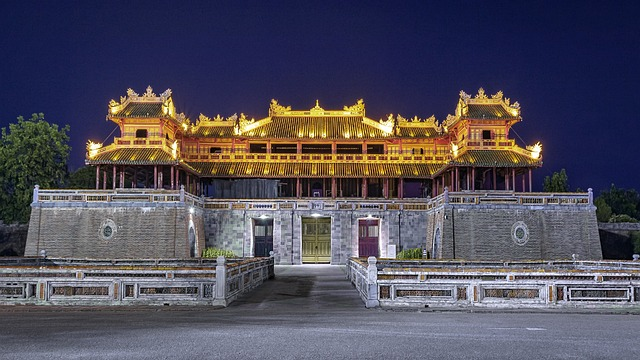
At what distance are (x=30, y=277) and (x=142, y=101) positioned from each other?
26248mm

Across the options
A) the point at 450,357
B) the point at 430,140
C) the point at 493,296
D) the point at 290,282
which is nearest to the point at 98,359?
the point at 450,357

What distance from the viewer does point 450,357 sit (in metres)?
9.41

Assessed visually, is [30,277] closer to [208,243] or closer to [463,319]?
[463,319]

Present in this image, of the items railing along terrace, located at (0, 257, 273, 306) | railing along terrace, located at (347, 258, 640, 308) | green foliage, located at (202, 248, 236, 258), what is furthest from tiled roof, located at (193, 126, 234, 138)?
railing along terrace, located at (347, 258, 640, 308)

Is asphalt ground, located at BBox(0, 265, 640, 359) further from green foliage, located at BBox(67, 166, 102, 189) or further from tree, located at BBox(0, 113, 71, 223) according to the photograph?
green foliage, located at BBox(67, 166, 102, 189)

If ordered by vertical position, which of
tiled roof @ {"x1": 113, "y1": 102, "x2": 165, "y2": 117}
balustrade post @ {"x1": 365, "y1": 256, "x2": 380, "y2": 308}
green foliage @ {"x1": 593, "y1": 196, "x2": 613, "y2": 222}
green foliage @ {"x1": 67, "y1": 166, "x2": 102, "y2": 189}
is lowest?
balustrade post @ {"x1": 365, "y1": 256, "x2": 380, "y2": 308}

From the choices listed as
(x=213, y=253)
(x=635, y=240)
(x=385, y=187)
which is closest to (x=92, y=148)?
(x=213, y=253)

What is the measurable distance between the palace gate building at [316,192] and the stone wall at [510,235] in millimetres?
60

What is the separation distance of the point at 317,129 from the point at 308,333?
3499cm

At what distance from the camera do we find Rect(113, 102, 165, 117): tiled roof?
39.6 metres

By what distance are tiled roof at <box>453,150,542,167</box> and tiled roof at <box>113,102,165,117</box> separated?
67.8 feet

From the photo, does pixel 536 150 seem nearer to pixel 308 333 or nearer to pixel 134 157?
pixel 134 157

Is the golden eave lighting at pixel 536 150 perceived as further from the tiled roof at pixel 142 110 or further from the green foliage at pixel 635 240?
the tiled roof at pixel 142 110

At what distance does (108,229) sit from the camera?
34844mm
